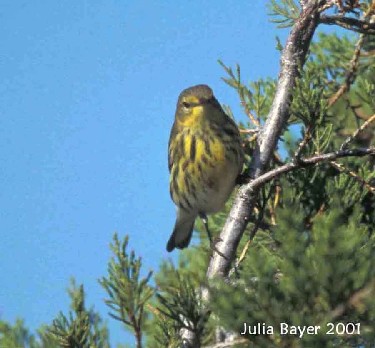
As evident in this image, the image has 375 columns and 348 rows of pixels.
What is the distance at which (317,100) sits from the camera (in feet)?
9.53

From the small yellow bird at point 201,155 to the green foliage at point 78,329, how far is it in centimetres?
132

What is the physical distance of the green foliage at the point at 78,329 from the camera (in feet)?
8.86

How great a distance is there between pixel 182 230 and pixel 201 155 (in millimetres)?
606

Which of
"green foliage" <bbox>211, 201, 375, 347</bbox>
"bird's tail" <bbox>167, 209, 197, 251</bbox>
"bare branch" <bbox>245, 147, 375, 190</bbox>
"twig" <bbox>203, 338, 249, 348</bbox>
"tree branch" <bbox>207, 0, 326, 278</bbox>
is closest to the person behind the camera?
"green foliage" <bbox>211, 201, 375, 347</bbox>

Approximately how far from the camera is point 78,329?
8.88 feet

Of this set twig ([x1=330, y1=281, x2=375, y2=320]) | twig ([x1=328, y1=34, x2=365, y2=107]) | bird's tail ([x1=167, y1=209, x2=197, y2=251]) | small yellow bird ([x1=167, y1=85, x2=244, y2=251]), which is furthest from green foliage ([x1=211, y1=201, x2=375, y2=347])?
bird's tail ([x1=167, y1=209, x2=197, y2=251])

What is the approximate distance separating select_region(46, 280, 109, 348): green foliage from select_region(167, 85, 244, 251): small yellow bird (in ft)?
4.32

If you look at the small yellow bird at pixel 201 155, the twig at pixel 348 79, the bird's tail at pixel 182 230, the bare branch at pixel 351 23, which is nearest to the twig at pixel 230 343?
the bare branch at pixel 351 23

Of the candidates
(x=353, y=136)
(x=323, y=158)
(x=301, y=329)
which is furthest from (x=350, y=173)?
(x=301, y=329)

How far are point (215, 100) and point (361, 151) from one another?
1.66 meters

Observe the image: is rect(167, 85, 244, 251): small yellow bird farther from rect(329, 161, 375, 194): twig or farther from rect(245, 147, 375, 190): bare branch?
rect(245, 147, 375, 190): bare branch

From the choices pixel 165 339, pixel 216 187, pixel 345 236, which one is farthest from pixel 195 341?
pixel 216 187

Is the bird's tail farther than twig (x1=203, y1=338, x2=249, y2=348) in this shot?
Yes

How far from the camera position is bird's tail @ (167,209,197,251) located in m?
4.70
